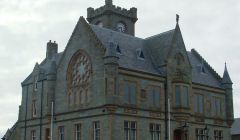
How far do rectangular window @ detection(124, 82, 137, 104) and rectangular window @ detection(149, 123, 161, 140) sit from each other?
4104 millimetres

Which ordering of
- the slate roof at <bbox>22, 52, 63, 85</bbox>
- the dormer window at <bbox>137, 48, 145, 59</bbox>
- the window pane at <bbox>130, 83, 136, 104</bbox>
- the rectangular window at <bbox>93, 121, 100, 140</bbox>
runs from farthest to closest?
the slate roof at <bbox>22, 52, 63, 85</bbox> < the dormer window at <bbox>137, 48, 145, 59</bbox> < the window pane at <bbox>130, 83, 136, 104</bbox> < the rectangular window at <bbox>93, 121, 100, 140</bbox>

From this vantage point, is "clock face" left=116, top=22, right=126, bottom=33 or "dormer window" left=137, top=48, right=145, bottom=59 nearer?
"dormer window" left=137, top=48, right=145, bottom=59

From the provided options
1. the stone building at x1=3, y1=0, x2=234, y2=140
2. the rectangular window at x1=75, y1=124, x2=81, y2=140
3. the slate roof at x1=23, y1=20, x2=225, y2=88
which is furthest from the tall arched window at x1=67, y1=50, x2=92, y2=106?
the slate roof at x1=23, y1=20, x2=225, y2=88

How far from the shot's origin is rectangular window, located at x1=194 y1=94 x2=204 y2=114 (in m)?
64.9

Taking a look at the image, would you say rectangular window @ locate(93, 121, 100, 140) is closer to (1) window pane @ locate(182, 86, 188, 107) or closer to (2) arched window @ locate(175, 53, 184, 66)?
(1) window pane @ locate(182, 86, 188, 107)

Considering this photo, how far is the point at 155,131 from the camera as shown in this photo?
58656 millimetres

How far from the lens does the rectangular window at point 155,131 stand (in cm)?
5841

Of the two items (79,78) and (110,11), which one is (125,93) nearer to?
(79,78)

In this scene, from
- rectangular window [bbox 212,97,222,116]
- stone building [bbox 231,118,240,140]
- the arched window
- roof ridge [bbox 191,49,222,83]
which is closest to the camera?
the arched window

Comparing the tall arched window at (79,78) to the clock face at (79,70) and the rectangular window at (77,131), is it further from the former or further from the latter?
the rectangular window at (77,131)

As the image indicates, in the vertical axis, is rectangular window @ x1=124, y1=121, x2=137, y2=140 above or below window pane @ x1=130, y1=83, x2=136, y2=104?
below

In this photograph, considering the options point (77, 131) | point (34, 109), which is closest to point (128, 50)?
point (77, 131)

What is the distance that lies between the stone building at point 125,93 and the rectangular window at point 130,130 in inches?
4.6

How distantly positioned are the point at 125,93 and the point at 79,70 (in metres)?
7.64
